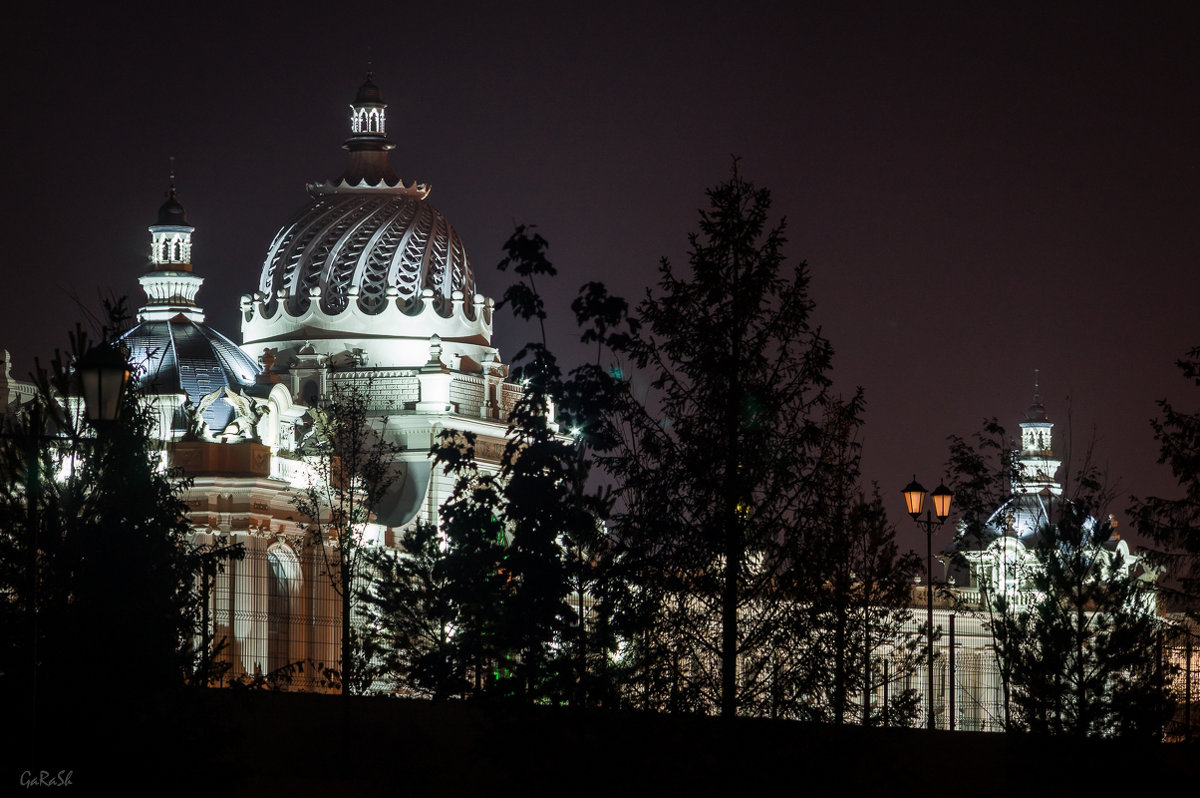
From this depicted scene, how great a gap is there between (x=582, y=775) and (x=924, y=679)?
162 ft

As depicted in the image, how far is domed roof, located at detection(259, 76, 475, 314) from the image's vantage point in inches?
3000

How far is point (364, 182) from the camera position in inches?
3071

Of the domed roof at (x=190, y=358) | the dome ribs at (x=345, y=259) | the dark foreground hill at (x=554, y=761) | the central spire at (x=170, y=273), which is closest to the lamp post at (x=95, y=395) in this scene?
the dark foreground hill at (x=554, y=761)

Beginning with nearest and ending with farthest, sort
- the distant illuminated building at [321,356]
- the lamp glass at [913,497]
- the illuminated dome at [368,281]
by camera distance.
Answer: the lamp glass at [913,497], the distant illuminated building at [321,356], the illuminated dome at [368,281]

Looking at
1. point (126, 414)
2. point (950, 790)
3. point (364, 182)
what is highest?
point (364, 182)

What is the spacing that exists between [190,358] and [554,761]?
40.0 m

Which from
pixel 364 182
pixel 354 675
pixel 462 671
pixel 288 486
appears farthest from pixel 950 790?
pixel 364 182

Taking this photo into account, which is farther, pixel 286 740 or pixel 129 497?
pixel 286 740

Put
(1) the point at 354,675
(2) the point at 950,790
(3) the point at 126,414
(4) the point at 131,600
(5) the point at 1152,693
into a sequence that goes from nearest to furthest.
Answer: (4) the point at 131,600
(3) the point at 126,414
(2) the point at 950,790
(5) the point at 1152,693
(1) the point at 354,675

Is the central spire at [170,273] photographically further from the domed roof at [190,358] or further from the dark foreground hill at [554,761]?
the dark foreground hill at [554,761]

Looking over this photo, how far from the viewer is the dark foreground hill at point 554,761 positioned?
22.7 metres

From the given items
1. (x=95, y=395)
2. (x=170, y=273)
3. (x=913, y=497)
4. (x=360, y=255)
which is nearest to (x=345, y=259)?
(x=360, y=255)

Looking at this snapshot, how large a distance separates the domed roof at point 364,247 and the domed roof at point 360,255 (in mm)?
37

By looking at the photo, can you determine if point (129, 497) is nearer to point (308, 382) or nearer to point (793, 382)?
point (793, 382)
